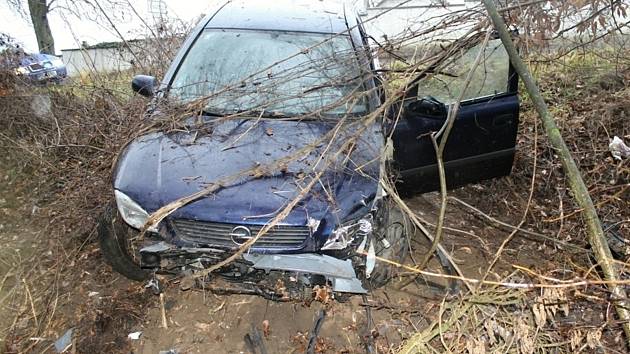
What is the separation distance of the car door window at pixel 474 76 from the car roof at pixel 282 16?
0.87 m

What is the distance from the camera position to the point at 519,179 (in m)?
5.01

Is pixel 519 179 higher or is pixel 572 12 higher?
pixel 572 12

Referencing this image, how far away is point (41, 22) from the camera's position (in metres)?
10.2

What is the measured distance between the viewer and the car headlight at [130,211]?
2971 millimetres

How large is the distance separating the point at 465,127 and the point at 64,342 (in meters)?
3.23

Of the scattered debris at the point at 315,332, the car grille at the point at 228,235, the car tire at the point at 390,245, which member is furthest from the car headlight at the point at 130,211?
the car tire at the point at 390,245

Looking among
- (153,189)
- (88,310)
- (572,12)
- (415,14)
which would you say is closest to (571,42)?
(572,12)

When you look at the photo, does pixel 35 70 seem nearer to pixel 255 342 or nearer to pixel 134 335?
pixel 134 335

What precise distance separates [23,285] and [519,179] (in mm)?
4410

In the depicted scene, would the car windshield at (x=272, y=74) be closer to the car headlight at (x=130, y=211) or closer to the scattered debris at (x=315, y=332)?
the car headlight at (x=130, y=211)

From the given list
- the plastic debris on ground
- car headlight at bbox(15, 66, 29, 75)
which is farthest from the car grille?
car headlight at bbox(15, 66, 29, 75)

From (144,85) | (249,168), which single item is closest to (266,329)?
A: (249,168)

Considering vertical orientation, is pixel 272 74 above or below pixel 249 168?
above

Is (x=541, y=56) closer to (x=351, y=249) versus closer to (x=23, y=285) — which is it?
(x=351, y=249)
